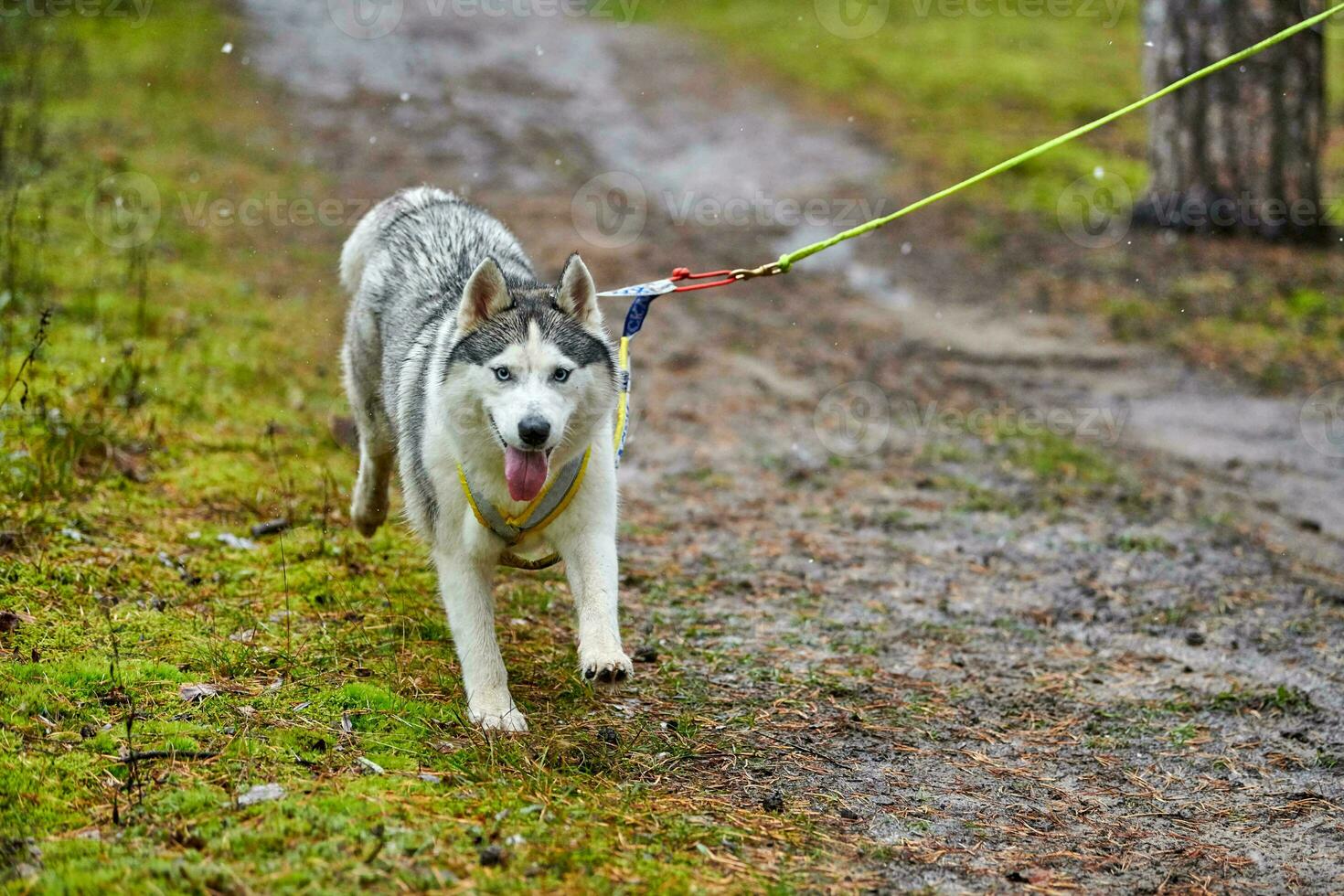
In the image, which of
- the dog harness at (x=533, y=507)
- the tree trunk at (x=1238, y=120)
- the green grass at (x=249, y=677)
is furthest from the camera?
the tree trunk at (x=1238, y=120)

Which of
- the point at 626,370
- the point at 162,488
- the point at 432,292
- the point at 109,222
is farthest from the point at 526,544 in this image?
the point at 109,222

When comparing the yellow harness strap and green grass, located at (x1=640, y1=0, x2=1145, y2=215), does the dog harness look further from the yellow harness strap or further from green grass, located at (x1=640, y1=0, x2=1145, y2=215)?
green grass, located at (x1=640, y1=0, x2=1145, y2=215)

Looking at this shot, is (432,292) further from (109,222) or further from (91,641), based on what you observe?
(109,222)

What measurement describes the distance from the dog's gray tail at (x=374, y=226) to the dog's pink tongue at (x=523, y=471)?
2.43 metres

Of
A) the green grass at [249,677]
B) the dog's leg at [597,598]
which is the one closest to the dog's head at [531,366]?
the dog's leg at [597,598]

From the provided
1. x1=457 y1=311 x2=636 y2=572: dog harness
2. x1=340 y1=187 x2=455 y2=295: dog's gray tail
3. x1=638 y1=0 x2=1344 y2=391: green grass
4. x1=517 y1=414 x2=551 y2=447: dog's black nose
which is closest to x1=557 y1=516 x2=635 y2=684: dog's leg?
x1=457 y1=311 x2=636 y2=572: dog harness

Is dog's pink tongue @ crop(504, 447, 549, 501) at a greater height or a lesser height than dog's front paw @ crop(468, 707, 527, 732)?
greater

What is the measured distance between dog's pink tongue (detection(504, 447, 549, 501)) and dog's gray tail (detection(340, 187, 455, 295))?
2.43 m

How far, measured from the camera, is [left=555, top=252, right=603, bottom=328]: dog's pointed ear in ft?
15.0

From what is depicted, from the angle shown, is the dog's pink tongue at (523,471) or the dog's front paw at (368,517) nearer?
the dog's pink tongue at (523,471)

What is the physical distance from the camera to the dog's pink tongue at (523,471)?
166 inches

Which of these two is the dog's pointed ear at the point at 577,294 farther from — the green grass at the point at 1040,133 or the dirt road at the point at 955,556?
the green grass at the point at 1040,133

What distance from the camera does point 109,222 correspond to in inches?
412

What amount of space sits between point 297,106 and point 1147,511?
14.1 m
